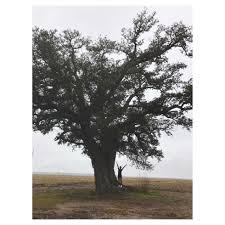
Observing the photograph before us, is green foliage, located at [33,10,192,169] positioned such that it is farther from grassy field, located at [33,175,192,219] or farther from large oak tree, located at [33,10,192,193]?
grassy field, located at [33,175,192,219]

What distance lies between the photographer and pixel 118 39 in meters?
8.38

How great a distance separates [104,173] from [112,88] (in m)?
1.45

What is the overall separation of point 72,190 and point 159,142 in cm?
169

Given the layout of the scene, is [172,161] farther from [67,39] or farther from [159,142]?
[67,39]

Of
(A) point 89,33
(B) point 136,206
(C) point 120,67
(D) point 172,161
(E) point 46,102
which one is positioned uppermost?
(A) point 89,33

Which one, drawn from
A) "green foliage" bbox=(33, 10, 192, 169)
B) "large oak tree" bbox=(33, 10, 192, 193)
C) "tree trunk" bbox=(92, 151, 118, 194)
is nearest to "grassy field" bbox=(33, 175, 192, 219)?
A: "tree trunk" bbox=(92, 151, 118, 194)

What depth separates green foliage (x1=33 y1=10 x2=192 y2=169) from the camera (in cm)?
832

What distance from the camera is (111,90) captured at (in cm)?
839

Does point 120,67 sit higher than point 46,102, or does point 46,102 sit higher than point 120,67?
point 120,67

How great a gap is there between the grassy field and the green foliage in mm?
467
